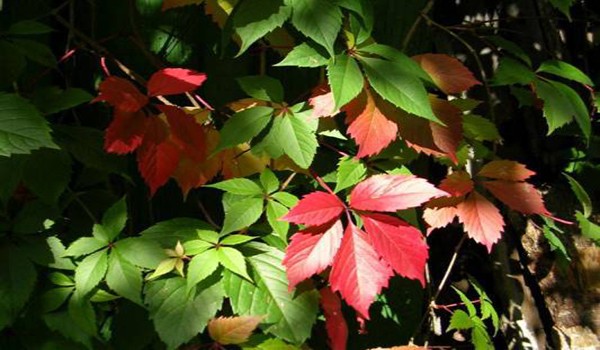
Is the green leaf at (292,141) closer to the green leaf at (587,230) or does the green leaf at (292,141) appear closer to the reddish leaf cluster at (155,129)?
the reddish leaf cluster at (155,129)

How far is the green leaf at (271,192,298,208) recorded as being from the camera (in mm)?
1150

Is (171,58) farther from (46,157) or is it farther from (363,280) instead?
(363,280)

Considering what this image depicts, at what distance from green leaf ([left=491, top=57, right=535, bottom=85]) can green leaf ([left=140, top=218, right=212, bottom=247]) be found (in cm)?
74

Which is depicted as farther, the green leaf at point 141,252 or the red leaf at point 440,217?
the red leaf at point 440,217

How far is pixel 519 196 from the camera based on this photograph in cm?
129

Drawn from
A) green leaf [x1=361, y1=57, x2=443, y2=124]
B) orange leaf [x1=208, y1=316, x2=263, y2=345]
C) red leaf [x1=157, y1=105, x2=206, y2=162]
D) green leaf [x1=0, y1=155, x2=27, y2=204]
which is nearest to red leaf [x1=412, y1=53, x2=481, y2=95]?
green leaf [x1=361, y1=57, x2=443, y2=124]

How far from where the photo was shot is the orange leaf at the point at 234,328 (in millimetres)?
1029

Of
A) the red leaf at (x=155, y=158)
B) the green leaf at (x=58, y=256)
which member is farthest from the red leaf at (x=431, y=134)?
the green leaf at (x=58, y=256)

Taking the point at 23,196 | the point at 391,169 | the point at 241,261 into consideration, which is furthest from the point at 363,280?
the point at 23,196

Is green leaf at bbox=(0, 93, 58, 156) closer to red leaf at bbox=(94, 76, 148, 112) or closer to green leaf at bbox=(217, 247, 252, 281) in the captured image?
red leaf at bbox=(94, 76, 148, 112)

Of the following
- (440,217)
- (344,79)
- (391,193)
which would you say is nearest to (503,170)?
(440,217)

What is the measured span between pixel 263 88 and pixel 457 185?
46 centimetres

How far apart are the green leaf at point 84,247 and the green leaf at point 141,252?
3 cm

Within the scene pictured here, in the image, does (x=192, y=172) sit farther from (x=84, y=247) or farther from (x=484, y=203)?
(x=484, y=203)
